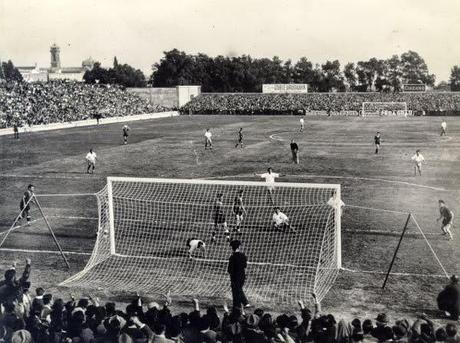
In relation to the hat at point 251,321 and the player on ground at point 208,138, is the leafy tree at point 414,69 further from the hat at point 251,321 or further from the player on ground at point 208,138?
the hat at point 251,321

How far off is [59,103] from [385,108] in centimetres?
4845

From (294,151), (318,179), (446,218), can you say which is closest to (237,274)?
(446,218)

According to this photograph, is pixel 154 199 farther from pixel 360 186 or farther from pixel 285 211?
pixel 360 186

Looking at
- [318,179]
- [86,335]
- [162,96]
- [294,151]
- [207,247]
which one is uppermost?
[162,96]

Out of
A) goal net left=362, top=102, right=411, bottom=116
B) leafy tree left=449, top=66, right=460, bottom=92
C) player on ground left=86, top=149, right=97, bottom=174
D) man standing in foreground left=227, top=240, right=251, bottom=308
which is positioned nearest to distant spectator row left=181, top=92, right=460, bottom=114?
goal net left=362, top=102, right=411, bottom=116

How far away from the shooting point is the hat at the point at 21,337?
7656 mm

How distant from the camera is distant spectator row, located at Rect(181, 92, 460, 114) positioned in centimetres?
8162

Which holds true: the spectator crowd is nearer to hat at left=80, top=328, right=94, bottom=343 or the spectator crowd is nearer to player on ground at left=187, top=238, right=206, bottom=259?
hat at left=80, top=328, right=94, bottom=343

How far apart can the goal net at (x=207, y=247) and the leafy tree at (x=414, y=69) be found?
10618 cm

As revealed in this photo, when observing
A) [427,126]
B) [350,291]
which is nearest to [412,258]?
[350,291]

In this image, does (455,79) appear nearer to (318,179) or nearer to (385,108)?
(385,108)

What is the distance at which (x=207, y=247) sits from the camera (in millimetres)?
16062

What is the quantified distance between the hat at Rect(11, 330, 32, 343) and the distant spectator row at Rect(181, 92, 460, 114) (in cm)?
7810

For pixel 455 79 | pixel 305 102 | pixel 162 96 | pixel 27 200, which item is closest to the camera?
pixel 27 200
